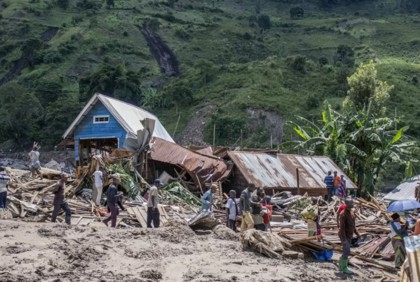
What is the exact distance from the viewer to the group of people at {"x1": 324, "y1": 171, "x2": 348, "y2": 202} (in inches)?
991

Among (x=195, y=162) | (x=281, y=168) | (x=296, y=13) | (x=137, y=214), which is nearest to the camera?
(x=137, y=214)

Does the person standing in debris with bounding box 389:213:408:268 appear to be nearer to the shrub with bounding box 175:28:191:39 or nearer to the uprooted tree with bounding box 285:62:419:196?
the uprooted tree with bounding box 285:62:419:196

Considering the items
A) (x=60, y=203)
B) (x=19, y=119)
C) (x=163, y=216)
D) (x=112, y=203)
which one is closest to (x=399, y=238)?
(x=112, y=203)

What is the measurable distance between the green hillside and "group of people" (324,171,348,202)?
27173 mm

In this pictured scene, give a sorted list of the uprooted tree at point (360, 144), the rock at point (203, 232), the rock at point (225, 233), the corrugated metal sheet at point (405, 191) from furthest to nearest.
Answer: the corrugated metal sheet at point (405, 191), the uprooted tree at point (360, 144), the rock at point (203, 232), the rock at point (225, 233)

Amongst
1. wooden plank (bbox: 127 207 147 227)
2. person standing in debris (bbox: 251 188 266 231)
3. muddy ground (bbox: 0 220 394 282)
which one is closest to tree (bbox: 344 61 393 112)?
wooden plank (bbox: 127 207 147 227)

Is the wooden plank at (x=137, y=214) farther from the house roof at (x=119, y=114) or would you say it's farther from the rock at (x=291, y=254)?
the house roof at (x=119, y=114)

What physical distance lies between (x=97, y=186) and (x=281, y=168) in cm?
1082

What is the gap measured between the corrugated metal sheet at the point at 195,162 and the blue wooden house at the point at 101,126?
2.38m

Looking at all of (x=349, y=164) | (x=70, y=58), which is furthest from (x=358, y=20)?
(x=349, y=164)

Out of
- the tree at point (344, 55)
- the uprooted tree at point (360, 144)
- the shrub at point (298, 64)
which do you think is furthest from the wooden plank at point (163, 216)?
the tree at point (344, 55)

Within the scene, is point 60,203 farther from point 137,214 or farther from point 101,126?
point 101,126

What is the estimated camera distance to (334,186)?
2561 cm

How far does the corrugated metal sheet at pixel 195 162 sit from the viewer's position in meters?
24.3
